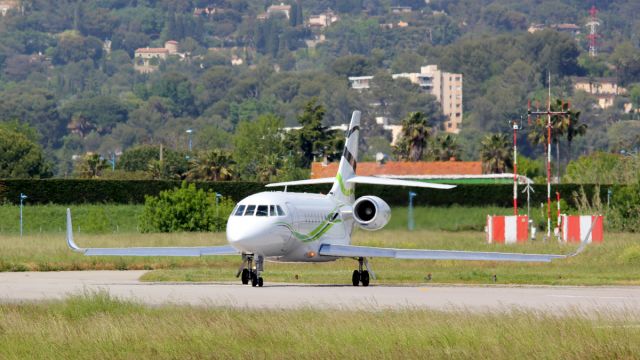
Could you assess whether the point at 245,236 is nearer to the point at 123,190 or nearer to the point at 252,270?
the point at 252,270

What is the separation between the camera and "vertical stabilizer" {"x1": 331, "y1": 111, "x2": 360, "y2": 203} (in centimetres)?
4869

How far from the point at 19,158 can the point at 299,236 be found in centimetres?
13370

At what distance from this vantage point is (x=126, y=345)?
2567cm

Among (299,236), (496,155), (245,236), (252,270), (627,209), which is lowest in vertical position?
(627,209)

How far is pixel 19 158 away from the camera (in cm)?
17288

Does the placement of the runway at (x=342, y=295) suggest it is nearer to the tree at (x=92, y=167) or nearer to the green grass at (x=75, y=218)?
the green grass at (x=75, y=218)

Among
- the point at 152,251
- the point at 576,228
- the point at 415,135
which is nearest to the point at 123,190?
the point at 576,228

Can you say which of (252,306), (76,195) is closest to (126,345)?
(252,306)

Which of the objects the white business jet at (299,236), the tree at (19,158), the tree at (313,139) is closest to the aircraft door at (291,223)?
the white business jet at (299,236)

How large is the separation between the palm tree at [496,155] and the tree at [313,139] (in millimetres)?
23599

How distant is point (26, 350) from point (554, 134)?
14242cm

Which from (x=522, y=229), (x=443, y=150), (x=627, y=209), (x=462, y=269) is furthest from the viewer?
(x=443, y=150)

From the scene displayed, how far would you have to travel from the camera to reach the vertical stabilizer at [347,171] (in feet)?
160

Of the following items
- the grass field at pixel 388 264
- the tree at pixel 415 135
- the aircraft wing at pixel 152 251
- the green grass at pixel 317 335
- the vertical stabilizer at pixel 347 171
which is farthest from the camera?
the tree at pixel 415 135
